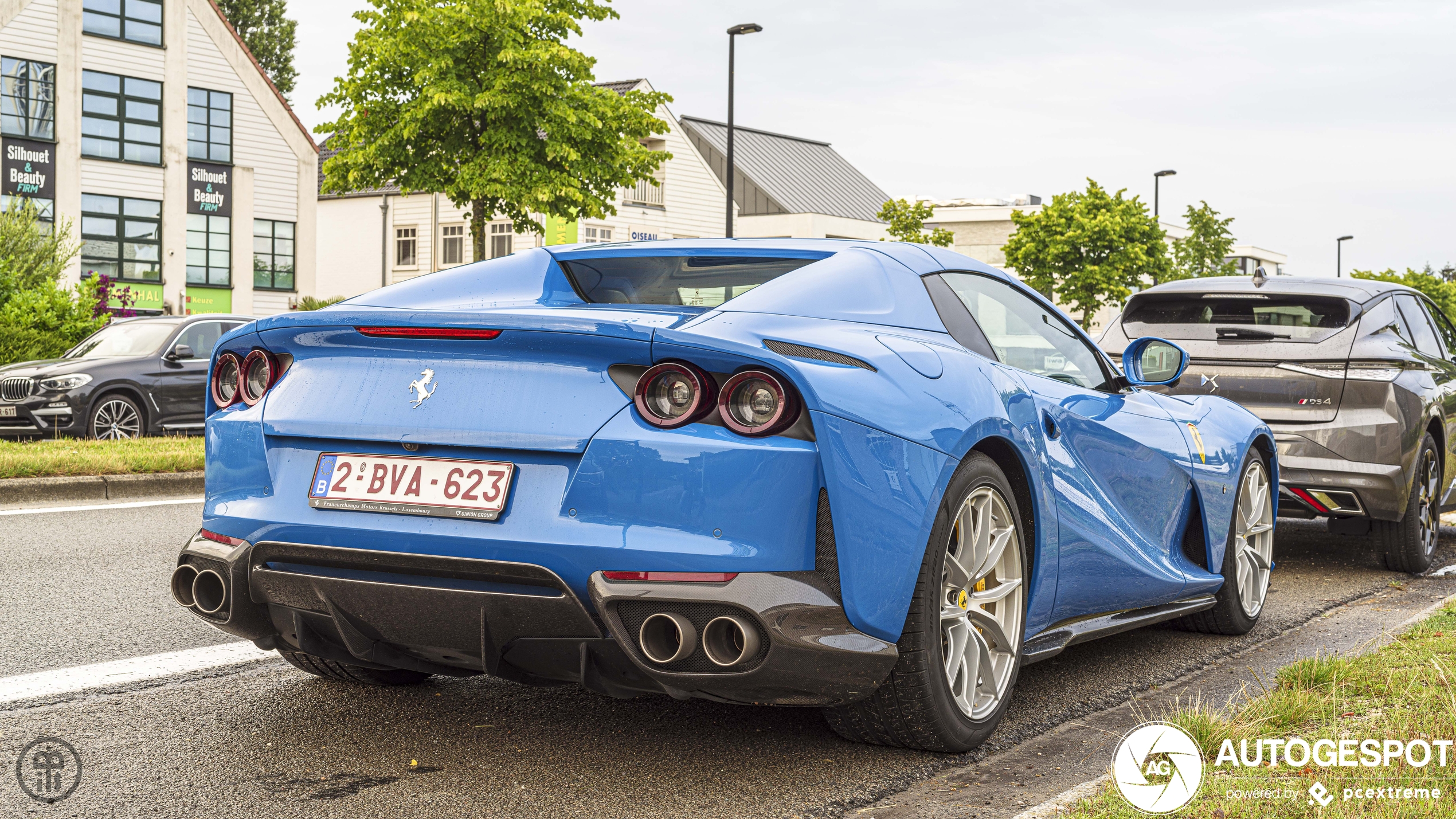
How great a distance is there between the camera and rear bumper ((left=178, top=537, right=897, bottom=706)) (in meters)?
3.04

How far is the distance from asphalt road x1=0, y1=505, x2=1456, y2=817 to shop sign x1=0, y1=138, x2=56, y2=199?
34.4m

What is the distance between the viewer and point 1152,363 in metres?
5.23

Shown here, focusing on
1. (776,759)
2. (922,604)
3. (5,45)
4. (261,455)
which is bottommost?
(776,759)

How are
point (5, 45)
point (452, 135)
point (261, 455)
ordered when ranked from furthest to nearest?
point (5, 45) → point (452, 135) → point (261, 455)

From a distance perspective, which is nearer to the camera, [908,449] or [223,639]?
[908,449]

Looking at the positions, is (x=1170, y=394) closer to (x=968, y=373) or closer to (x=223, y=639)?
(x=968, y=373)

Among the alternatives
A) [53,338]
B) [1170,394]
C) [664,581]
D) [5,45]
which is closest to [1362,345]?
[1170,394]

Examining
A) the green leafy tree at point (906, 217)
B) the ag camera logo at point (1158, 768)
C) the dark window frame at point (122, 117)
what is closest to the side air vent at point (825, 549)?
the ag camera logo at point (1158, 768)

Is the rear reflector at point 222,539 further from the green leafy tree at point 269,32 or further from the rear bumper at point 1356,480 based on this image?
the green leafy tree at point 269,32

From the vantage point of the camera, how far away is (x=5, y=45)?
1374 inches

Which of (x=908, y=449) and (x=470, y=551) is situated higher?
(x=908, y=449)

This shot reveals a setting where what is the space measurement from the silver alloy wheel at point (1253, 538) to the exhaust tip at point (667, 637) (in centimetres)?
327

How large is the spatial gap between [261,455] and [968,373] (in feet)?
6.22

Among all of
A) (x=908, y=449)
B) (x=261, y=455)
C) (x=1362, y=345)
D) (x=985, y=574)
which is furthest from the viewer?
(x=1362, y=345)
